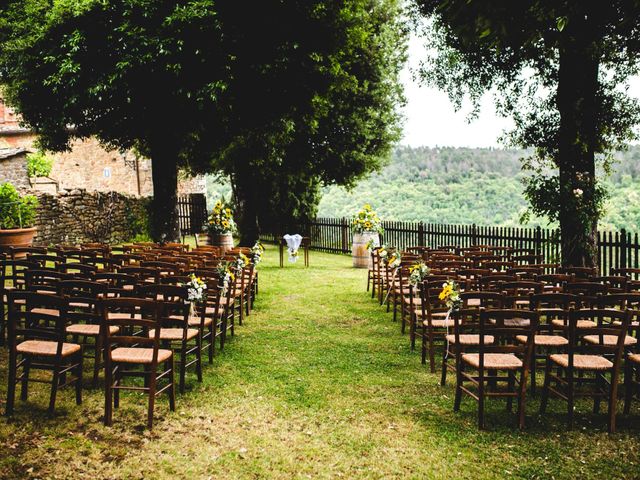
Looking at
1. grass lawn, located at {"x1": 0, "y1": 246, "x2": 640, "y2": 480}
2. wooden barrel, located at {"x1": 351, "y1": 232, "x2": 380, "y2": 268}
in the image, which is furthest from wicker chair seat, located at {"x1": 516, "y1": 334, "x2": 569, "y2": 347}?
wooden barrel, located at {"x1": 351, "y1": 232, "x2": 380, "y2": 268}

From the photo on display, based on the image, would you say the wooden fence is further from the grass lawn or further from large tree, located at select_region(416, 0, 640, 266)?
the grass lawn

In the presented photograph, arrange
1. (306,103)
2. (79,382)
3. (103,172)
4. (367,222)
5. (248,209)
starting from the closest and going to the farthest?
(79,382)
(306,103)
(367,222)
(248,209)
(103,172)

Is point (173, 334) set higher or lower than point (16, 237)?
lower

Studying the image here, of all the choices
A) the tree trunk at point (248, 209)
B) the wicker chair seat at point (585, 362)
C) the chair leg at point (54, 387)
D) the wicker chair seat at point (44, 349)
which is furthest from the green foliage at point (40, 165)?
the wicker chair seat at point (585, 362)

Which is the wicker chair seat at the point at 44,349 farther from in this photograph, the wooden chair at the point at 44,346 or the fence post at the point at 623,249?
the fence post at the point at 623,249

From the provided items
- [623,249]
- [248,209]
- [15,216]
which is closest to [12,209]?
[15,216]

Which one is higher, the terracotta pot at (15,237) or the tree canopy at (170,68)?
the tree canopy at (170,68)

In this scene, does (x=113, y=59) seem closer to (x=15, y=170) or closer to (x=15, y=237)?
(x=15, y=237)

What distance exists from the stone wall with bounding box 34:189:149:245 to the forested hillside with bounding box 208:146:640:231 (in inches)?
382

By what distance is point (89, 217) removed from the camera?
22109 mm

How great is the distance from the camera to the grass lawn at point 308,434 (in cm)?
455

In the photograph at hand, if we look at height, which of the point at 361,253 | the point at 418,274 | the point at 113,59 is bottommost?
the point at 361,253

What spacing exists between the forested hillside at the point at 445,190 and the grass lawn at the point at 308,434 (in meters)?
26.7

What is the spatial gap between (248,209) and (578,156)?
1484 centimetres
